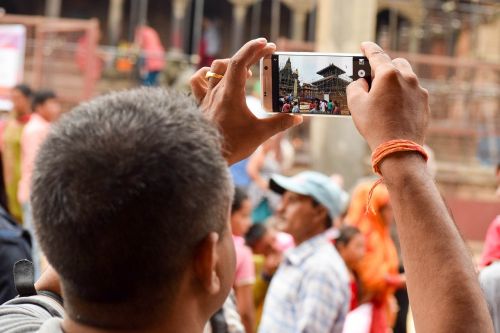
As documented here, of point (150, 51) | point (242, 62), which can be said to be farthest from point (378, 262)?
point (150, 51)

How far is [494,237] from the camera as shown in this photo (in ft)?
9.90

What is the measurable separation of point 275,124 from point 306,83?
116 mm

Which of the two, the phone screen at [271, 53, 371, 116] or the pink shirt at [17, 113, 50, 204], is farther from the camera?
the pink shirt at [17, 113, 50, 204]

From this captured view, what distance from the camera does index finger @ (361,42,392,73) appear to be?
1.49 m

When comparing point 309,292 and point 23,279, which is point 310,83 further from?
point 309,292

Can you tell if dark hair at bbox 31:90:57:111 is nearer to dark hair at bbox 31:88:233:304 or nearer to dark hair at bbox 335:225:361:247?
dark hair at bbox 335:225:361:247

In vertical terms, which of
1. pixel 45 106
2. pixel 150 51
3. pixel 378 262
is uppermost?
pixel 150 51

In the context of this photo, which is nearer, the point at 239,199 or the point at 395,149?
the point at 395,149

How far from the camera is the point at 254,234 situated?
18.9 ft

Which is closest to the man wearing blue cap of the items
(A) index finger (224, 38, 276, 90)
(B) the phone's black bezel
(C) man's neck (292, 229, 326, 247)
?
(C) man's neck (292, 229, 326, 247)

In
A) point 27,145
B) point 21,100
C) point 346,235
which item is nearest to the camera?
point 346,235

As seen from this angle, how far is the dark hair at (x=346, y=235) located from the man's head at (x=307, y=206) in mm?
908

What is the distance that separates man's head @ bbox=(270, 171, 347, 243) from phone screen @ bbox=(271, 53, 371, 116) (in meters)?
2.50

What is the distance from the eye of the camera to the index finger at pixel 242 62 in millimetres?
1690
